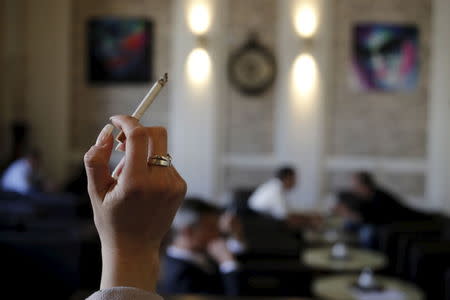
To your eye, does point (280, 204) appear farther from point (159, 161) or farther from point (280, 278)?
point (159, 161)

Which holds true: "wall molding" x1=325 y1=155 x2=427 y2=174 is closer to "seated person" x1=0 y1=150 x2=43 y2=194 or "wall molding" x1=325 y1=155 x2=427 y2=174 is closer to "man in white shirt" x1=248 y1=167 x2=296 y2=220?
"man in white shirt" x1=248 y1=167 x2=296 y2=220

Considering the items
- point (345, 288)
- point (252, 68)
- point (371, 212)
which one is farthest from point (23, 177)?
point (345, 288)

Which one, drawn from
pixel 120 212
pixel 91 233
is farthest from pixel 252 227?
pixel 120 212

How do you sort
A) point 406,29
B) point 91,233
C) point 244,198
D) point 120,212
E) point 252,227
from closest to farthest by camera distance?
point 120,212, point 91,233, point 252,227, point 244,198, point 406,29

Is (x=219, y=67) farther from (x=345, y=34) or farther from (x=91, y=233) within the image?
(x=91, y=233)

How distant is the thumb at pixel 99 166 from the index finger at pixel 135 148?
3 centimetres

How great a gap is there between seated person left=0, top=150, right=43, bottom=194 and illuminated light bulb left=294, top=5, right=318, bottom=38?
3.99m

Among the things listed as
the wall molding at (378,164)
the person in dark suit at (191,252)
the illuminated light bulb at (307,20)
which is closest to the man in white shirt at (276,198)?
the wall molding at (378,164)

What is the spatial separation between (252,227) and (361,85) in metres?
3.95

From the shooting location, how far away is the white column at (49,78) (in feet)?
→ 30.1

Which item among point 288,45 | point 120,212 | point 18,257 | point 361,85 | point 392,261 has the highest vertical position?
point 288,45

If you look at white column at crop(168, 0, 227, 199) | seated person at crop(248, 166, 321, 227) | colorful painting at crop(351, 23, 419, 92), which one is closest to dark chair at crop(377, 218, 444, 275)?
seated person at crop(248, 166, 321, 227)

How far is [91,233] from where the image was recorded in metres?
5.49

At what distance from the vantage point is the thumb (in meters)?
0.75
